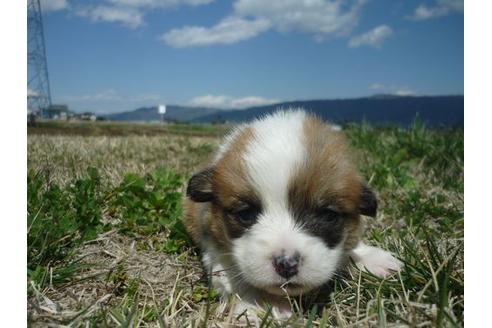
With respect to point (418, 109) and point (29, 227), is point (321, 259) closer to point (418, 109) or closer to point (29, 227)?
point (29, 227)

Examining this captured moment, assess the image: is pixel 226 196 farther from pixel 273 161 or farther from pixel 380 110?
pixel 380 110

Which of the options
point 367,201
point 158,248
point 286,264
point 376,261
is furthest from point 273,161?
point 158,248

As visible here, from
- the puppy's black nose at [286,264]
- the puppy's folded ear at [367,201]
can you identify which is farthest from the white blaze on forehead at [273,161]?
the puppy's folded ear at [367,201]

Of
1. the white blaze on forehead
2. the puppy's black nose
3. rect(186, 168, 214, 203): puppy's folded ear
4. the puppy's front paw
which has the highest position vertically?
the white blaze on forehead

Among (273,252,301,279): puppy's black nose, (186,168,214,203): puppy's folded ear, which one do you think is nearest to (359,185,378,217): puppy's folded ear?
(273,252,301,279): puppy's black nose

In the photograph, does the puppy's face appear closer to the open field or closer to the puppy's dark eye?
the puppy's dark eye

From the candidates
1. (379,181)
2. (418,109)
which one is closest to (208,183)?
(379,181)
